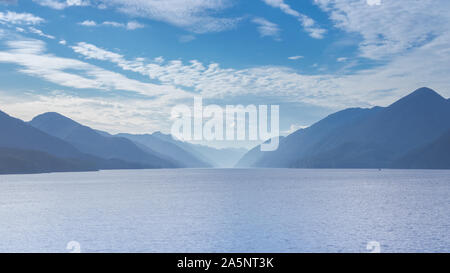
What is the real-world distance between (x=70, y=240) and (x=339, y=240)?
3582 centimetres

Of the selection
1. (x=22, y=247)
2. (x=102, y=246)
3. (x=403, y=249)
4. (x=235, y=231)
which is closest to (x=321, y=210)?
(x=235, y=231)

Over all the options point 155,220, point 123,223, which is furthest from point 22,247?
point 155,220

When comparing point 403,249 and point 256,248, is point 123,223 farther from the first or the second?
point 403,249

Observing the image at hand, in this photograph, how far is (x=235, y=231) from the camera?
59.0 metres

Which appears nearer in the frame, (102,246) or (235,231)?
(102,246)

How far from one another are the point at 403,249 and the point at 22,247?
46.0 meters

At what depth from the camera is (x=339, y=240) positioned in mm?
51250
